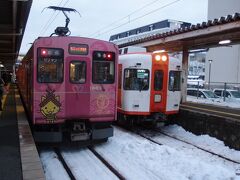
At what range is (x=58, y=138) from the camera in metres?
9.11

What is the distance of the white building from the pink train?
28.7 m

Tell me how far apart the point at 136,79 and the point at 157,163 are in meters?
4.53

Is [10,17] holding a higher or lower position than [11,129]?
higher

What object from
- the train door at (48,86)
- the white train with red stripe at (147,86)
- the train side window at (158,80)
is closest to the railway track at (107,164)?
the train door at (48,86)

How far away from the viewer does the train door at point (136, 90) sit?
12.2 metres

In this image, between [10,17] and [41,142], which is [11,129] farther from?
[10,17]

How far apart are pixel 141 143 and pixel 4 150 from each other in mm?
4332

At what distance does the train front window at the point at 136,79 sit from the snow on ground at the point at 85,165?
345 cm

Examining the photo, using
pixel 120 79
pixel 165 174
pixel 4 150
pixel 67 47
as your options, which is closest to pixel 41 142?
pixel 4 150

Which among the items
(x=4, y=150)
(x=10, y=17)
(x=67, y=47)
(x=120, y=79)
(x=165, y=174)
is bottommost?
(x=165, y=174)

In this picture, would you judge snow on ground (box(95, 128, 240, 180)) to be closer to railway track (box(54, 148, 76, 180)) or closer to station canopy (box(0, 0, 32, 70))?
railway track (box(54, 148, 76, 180))

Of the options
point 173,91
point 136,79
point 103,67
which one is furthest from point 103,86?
point 173,91

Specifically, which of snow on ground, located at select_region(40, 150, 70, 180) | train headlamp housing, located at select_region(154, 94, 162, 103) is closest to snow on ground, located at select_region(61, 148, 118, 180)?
snow on ground, located at select_region(40, 150, 70, 180)

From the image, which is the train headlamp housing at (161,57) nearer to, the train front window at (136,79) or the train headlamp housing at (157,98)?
the train front window at (136,79)
